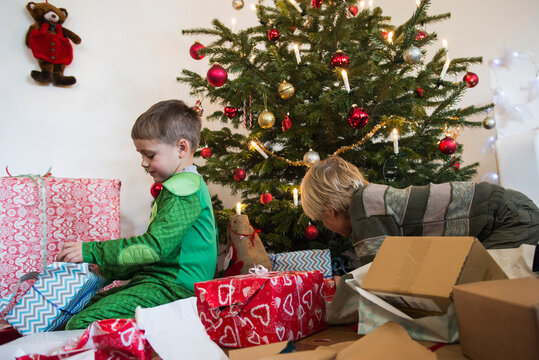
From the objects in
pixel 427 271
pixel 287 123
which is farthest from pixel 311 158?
pixel 427 271

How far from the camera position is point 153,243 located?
110cm

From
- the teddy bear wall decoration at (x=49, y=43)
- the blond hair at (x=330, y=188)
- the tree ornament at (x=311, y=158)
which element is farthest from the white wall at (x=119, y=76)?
the blond hair at (x=330, y=188)

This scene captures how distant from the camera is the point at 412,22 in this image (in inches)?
55.4

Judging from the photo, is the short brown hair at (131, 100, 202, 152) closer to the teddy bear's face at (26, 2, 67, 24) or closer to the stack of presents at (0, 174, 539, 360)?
the stack of presents at (0, 174, 539, 360)

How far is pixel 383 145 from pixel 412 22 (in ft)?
2.07

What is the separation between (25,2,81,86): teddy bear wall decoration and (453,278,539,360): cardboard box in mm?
2216

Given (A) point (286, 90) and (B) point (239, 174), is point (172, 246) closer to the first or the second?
(B) point (239, 174)

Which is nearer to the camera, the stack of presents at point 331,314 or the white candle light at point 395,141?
the stack of presents at point 331,314

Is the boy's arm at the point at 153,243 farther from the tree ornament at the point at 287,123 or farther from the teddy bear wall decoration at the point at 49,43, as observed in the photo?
the teddy bear wall decoration at the point at 49,43

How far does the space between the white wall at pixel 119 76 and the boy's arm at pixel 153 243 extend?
1.30 meters

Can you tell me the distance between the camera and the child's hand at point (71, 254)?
42.1 inches

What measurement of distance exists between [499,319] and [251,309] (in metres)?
0.54

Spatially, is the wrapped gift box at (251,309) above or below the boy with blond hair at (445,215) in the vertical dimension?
below

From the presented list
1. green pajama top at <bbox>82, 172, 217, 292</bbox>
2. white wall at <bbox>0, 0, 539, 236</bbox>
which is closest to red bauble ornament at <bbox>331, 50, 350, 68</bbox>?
green pajama top at <bbox>82, 172, 217, 292</bbox>
